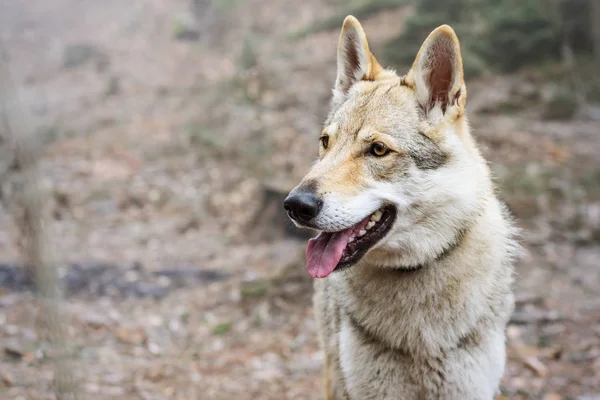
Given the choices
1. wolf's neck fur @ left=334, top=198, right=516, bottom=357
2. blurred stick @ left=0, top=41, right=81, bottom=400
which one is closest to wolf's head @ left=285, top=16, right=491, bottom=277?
wolf's neck fur @ left=334, top=198, right=516, bottom=357

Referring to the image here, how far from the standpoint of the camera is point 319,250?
8.84 feet

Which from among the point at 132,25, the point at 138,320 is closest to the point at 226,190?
the point at 138,320

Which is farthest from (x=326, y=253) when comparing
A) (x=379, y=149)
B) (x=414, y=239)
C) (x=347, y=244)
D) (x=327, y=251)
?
(x=379, y=149)

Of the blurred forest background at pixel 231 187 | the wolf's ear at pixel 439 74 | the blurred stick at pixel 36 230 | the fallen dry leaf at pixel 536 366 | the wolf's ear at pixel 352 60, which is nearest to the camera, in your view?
the blurred stick at pixel 36 230

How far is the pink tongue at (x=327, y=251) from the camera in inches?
102

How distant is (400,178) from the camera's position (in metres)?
2.72

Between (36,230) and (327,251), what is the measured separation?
1.48 meters

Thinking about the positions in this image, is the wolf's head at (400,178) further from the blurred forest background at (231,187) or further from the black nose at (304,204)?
the blurred forest background at (231,187)

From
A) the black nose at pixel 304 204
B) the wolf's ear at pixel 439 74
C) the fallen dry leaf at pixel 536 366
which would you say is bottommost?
the fallen dry leaf at pixel 536 366

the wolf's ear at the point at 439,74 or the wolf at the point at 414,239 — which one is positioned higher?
the wolf's ear at the point at 439,74

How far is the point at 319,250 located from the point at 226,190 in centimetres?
673

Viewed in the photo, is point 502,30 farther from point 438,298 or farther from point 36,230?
point 36,230

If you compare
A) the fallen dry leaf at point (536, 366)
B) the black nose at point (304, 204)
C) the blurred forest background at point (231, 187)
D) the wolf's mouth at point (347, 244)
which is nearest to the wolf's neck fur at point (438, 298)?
the wolf's mouth at point (347, 244)

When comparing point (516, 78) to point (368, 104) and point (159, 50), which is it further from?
point (159, 50)
